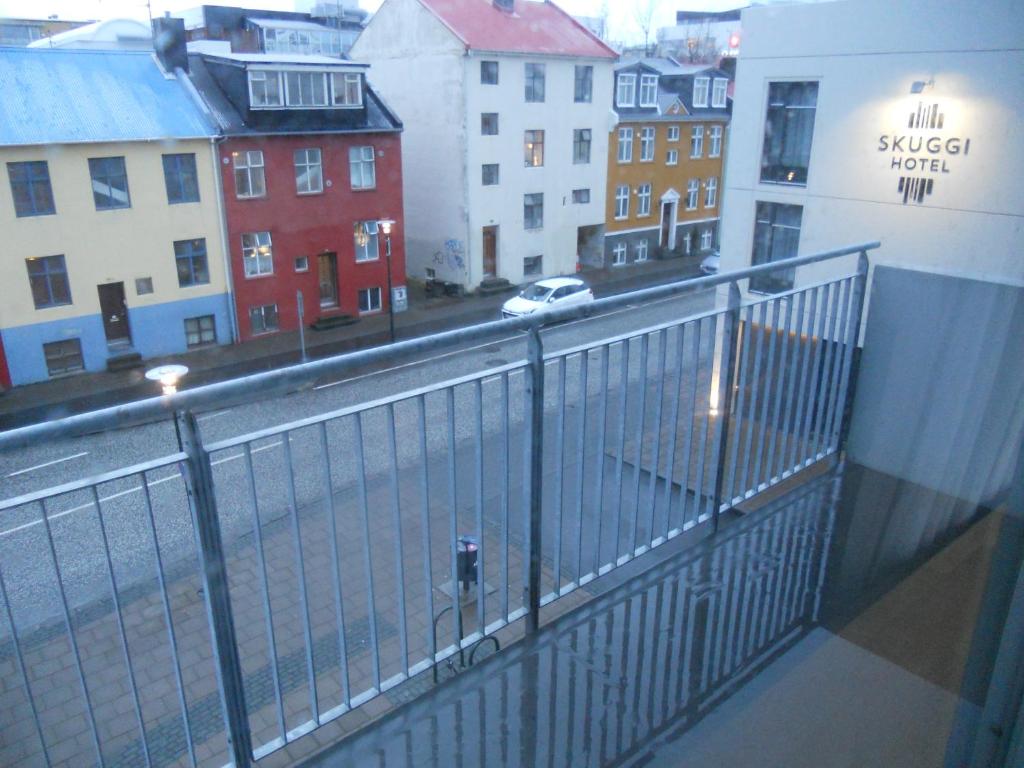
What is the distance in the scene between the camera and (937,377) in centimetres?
204

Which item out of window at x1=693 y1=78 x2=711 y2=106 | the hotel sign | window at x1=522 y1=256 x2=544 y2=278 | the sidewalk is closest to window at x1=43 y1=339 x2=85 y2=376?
the sidewalk

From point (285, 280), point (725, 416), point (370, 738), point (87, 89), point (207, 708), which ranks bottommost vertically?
point (207, 708)

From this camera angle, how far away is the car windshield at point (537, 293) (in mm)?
12062

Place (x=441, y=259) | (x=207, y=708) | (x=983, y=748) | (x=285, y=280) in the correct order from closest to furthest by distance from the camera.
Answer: (x=983, y=748) < (x=207, y=708) < (x=285, y=280) < (x=441, y=259)

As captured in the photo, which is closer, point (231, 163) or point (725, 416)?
point (725, 416)

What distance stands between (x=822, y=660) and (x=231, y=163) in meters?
10.2

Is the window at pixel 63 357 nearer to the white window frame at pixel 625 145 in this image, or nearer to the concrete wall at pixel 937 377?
the concrete wall at pixel 937 377

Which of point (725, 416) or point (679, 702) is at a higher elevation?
point (725, 416)

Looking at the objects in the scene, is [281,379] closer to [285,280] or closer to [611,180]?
[285,280]

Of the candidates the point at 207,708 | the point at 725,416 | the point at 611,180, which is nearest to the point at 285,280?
the point at 611,180

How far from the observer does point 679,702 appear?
1.35 m

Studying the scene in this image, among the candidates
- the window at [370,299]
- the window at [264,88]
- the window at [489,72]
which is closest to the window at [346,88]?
the window at [264,88]

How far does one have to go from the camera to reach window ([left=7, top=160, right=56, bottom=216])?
334 inches

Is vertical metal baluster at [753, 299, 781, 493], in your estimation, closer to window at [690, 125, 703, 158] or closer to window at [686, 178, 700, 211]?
window at [690, 125, 703, 158]
